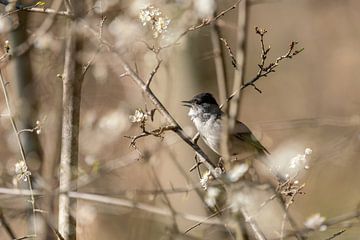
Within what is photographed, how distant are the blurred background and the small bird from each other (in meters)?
0.15

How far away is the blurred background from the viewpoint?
349cm

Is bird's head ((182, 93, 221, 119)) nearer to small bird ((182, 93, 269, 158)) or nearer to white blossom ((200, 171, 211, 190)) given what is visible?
small bird ((182, 93, 269, 158))

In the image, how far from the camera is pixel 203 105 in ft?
18.4

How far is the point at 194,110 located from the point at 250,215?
276 centimetres

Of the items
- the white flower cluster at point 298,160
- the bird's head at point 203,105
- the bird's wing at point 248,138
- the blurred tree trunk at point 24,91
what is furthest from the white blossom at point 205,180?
the bird's head at point 203,105

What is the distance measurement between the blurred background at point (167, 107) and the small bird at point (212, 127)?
0.50 ft

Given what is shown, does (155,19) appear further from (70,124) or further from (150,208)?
(150,208)

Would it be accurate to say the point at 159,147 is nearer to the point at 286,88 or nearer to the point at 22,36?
the point at 22,36

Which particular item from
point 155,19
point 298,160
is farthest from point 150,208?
point 155,19

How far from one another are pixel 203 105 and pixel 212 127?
26cm

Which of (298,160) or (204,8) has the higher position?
(204,8)

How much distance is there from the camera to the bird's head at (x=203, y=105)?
553 cm

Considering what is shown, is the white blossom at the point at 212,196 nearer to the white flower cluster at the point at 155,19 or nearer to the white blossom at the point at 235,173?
the white blossom at the point at 235,173

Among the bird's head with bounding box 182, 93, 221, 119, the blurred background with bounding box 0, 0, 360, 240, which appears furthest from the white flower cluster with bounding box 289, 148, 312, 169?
the bird's head with bounding box 182, 93, 221, 119
